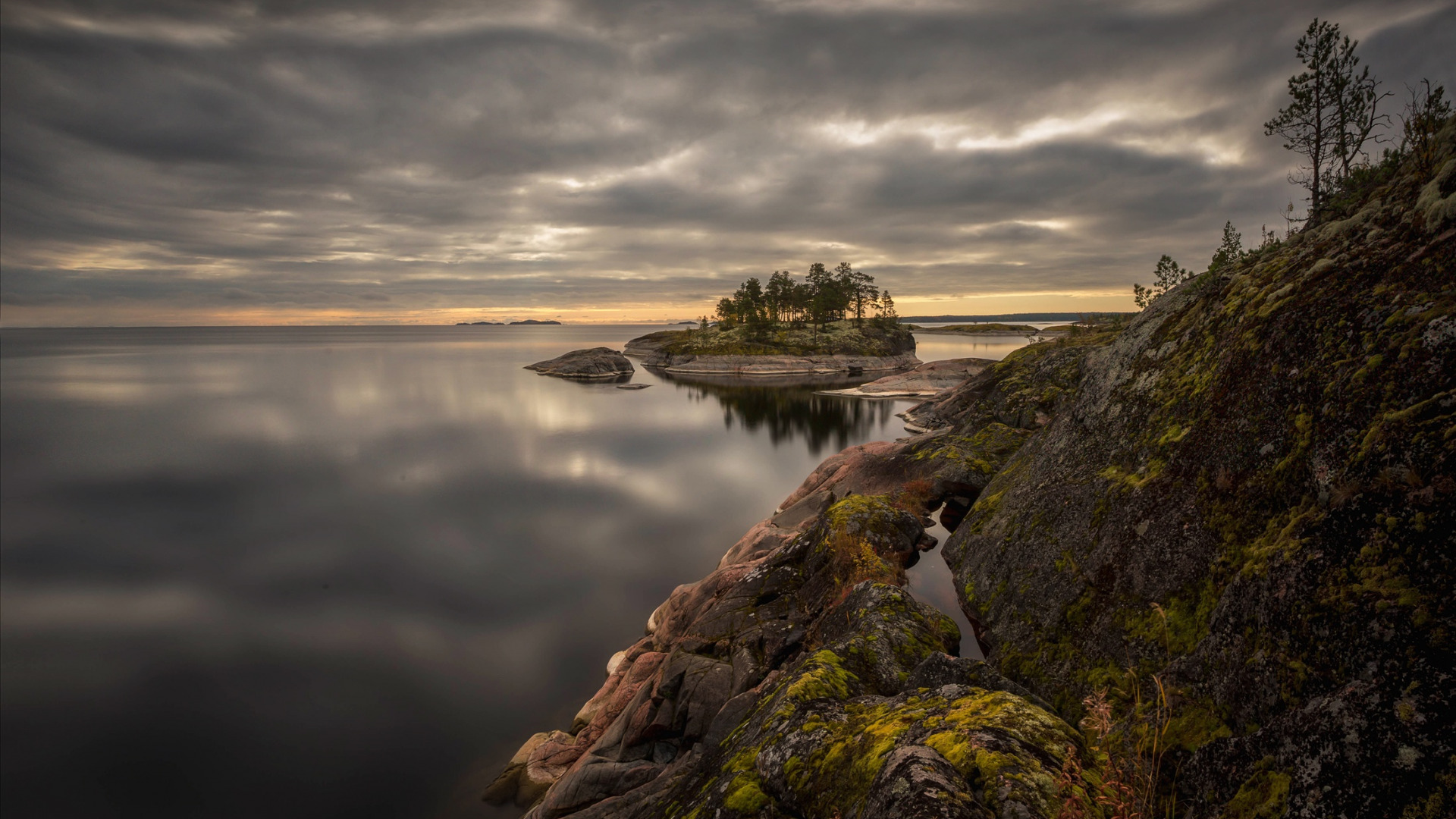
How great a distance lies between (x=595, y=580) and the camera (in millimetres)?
25953

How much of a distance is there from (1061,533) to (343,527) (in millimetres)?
37138

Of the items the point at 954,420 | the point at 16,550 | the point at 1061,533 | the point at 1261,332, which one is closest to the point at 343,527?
the point at 16,550

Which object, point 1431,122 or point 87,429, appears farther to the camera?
point 87,429

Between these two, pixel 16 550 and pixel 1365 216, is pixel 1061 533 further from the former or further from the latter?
pixel 16 550

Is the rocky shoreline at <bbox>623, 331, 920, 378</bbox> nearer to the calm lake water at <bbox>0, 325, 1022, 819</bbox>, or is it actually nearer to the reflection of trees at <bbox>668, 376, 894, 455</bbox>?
the reflection of trees at <bbox>668, 376, 894, 455</bbox>

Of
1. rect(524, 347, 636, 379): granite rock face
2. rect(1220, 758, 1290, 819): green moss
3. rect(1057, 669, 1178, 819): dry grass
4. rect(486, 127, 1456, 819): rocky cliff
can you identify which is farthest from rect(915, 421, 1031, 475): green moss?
rect(524, 347, 636, 379): granite rock face

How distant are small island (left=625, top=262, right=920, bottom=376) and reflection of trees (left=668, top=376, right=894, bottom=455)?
80.0 ft

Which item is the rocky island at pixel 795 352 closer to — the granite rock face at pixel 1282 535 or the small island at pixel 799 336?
the small island at pixel 799 336

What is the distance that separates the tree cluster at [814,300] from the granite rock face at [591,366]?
38.3 meters

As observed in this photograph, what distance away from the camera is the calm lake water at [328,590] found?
16.0 meters

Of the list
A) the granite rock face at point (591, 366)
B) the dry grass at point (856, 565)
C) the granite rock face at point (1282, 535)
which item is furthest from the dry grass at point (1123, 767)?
the granite rock face at point (591, 366)

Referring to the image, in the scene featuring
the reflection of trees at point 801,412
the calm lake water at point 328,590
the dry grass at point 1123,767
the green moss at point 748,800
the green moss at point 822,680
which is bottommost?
the calm lake water at point 328,590

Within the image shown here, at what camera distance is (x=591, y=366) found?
120625 mm

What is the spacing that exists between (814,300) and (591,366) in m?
55.4
